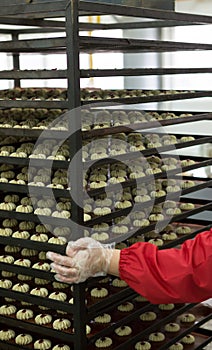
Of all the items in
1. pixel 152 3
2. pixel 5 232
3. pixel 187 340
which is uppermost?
pixel 152 3

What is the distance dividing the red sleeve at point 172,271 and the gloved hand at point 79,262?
0.10m

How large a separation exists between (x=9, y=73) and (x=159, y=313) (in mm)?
1420

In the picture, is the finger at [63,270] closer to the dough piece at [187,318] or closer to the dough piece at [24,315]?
the dough piece at [24,315]

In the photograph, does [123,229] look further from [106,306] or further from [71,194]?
[71,194]

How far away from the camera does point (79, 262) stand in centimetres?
206

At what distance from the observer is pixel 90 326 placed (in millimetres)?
2531

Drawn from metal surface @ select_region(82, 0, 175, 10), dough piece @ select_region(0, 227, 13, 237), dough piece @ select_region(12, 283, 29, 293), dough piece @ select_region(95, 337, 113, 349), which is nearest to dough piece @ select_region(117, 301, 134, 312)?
dough piece @ select_region(95, 337, 113, 349)

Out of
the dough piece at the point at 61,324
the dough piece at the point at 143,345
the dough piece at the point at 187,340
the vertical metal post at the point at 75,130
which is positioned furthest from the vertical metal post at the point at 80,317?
the dough piece at the point at 187,340

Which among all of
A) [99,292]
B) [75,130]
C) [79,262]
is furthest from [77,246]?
[99,292]

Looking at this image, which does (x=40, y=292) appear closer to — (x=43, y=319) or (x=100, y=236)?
(x=43, y=319)

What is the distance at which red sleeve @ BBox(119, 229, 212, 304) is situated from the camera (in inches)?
73.7

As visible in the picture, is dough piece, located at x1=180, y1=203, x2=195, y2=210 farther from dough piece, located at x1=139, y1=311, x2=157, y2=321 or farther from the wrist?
the wrist

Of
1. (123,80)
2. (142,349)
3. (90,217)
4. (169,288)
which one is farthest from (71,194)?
(123,80)

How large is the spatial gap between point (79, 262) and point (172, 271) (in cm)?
34
